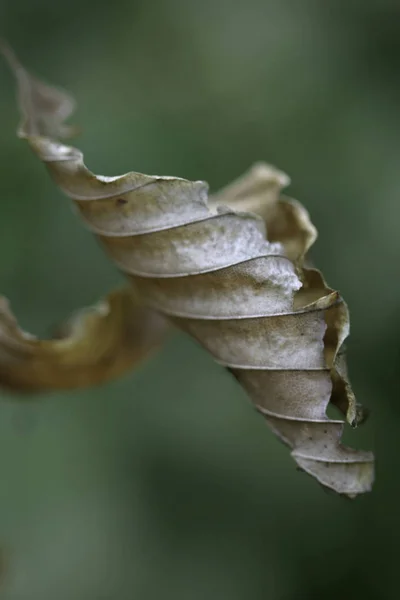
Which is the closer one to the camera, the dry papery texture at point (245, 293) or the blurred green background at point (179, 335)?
the dry papery texture at point (245, 293)

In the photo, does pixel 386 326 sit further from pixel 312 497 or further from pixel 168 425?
pixel 168 425

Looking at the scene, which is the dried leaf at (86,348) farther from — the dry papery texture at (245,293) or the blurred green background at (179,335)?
the blurred green background at (179,335)

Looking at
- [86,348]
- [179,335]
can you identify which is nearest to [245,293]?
[86,348]

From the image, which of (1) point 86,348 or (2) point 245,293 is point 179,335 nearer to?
(1) point 86,348

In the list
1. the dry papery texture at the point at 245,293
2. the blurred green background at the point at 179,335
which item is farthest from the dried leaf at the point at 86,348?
the blurred green background at the point at 179,335

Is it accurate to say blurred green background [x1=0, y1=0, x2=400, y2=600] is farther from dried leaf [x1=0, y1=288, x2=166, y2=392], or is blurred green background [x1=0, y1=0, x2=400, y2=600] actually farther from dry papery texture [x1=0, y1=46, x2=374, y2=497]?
dry papery texture [x1=0, y1=46, x2=374, y2=497]

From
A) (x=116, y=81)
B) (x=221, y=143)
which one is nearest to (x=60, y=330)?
(x=221, y=143)
